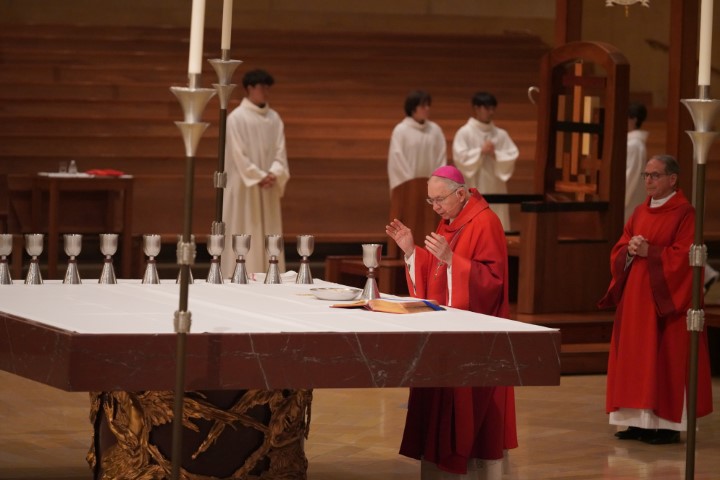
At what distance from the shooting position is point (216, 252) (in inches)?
220

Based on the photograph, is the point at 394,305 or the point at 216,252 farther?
the point at 216,252

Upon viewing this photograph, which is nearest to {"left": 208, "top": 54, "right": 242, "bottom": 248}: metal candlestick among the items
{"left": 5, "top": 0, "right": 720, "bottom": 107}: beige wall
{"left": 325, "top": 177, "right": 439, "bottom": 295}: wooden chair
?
{"left": 325, "top": 177, "right": 439, "bottom": 295}: wooden chair

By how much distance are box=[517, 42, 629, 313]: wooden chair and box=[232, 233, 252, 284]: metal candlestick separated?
3705mm

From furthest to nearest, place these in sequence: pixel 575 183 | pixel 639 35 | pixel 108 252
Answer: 1. pixel 639 35
2. pixel 575 183
3. pixel 108 252

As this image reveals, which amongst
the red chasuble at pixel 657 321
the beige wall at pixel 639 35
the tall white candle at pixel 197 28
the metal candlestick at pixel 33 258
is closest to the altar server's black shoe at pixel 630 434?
the red chasuble at pixel 657 321

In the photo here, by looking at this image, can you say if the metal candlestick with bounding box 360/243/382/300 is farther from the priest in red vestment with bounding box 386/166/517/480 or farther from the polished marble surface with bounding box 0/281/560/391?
the polished marble surface with bounding box 0/281/560/391

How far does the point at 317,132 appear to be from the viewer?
1448 cm

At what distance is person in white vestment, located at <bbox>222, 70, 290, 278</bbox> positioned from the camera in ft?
37.7

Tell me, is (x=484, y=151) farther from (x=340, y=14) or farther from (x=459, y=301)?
(x=459, y=301)

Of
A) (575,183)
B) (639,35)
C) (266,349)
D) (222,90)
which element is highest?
(639,35)

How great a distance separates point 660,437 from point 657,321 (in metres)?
0.60

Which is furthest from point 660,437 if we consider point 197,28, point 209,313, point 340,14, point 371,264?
point 340,14

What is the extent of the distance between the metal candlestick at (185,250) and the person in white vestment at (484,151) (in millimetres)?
9048

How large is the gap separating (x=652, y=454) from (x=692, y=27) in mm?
3749
